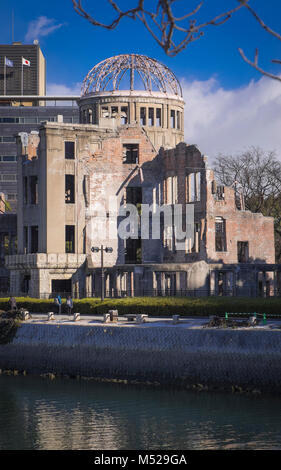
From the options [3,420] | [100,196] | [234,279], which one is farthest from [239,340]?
[100,196]

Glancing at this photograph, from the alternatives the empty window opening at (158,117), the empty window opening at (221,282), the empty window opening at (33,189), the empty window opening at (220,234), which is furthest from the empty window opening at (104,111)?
the empty window opening at (221,282)

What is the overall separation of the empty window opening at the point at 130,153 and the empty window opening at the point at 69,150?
180 inches

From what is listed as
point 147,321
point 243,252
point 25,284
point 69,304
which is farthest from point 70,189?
point 147,321

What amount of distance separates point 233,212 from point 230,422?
107ft

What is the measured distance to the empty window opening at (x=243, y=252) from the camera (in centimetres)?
6031

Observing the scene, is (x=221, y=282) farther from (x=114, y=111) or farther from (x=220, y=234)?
(x=114, y=111)

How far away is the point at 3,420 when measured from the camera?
96.0ft

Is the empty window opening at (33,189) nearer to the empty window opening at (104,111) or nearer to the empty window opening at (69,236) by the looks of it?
the empty window opening at (69,236)

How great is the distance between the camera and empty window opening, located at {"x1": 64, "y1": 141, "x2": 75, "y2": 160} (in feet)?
204

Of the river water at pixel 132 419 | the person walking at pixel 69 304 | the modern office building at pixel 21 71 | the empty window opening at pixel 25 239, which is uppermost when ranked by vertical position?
the modern office building at pixel 21 71

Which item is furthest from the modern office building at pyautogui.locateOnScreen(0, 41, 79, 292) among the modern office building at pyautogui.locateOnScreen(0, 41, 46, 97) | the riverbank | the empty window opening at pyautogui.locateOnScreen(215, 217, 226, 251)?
the riverbank

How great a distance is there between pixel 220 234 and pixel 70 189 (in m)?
12.9

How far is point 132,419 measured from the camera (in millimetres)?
28547

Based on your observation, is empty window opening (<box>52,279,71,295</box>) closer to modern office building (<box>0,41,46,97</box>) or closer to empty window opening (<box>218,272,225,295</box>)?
empty window opening (<box>218,272,225,295</box>)
